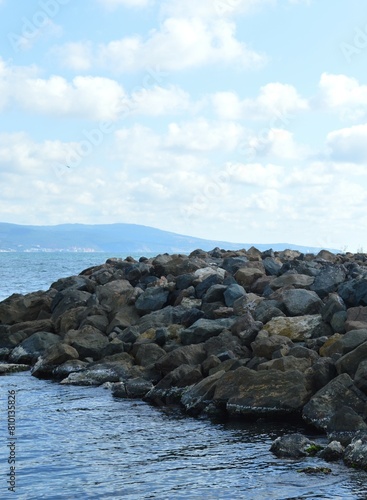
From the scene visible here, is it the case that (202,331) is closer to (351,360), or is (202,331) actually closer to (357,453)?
(351,360)

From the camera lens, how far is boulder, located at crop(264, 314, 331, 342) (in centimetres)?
1881

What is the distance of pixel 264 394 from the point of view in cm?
1495

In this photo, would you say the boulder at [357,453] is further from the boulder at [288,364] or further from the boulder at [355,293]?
the boulder at [355,293]

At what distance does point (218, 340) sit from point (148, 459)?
20.9ft

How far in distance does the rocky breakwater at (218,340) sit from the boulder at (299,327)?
0.03 metres

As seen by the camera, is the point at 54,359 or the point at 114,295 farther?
the point at 114,295

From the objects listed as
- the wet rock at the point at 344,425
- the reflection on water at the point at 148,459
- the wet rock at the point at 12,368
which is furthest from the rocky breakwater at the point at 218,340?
the reflection on water at the point at 148,459

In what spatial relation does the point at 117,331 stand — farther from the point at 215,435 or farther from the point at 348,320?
the point at 215,435

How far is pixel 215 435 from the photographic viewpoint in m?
14.0

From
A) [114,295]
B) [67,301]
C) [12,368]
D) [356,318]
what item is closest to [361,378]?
[356,318]

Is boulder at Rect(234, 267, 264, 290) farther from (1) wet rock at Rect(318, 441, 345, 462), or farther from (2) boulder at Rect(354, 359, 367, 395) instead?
(1) wet rock at Rect(318, 441, 345, 462)

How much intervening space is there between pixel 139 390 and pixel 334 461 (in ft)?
22.1

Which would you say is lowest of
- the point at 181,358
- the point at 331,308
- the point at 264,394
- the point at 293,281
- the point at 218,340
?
the point at 264,394

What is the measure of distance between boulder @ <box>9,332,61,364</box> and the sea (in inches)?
233
